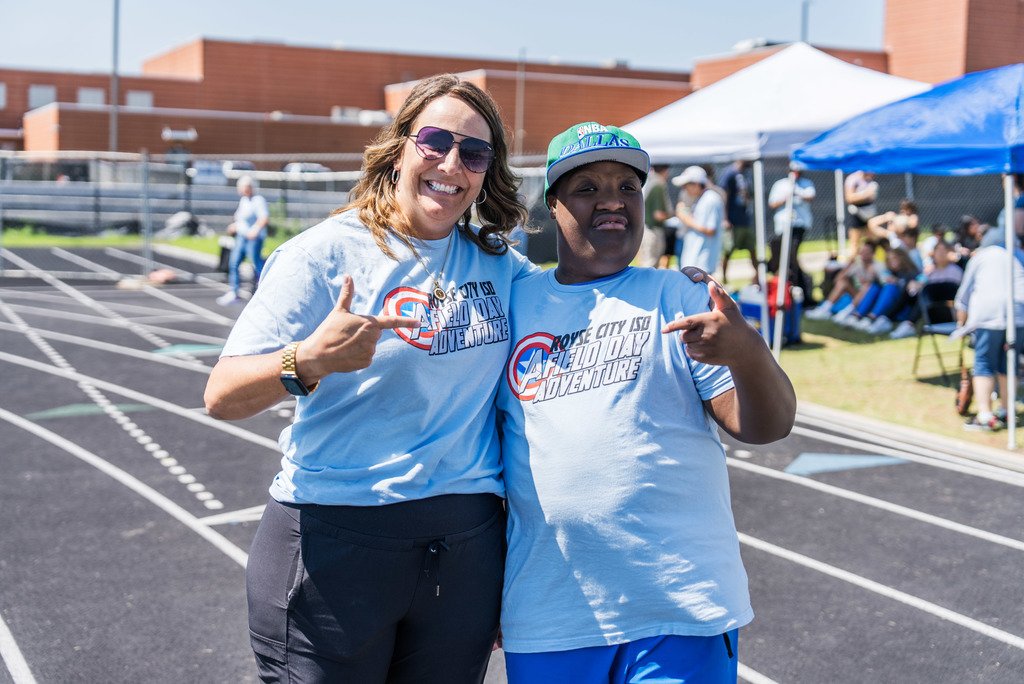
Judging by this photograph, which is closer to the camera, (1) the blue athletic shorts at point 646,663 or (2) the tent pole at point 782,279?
(1) the blue athletic shorts at point 646,663

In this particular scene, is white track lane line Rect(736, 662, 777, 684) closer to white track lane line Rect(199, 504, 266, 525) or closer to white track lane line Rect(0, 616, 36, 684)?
white track lane line Rect(0, 616, 36, 684)

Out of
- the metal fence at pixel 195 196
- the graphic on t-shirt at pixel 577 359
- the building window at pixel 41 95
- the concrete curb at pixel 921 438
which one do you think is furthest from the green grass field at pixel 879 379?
the building window at pixel 41 95

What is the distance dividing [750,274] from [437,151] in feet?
56.2

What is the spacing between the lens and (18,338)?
12.6m

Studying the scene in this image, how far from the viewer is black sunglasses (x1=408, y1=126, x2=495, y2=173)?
94.7 inches

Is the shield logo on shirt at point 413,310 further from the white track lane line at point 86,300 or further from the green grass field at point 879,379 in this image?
the white track lane line at point 86,300

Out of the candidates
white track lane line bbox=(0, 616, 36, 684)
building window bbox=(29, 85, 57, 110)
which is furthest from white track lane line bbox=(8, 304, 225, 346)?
building window bbox=(29, 85, 57, 110)

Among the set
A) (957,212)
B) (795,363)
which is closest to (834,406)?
(795,363)

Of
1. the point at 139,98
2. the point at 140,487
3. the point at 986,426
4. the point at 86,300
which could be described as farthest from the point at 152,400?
the point at 139,98

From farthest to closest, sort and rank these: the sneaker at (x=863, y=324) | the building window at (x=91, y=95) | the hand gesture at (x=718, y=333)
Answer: the building window at (x=91, y=95)
the sneaker at (x=863, y=324)
the hand gesture at (x=718, y=333)

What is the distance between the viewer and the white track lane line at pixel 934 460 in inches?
282

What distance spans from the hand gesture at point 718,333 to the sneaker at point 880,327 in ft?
37.6

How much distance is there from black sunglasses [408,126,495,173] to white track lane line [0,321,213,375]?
8.57 m

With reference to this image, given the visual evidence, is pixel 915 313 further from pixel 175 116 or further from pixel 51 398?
pixel 175 116
